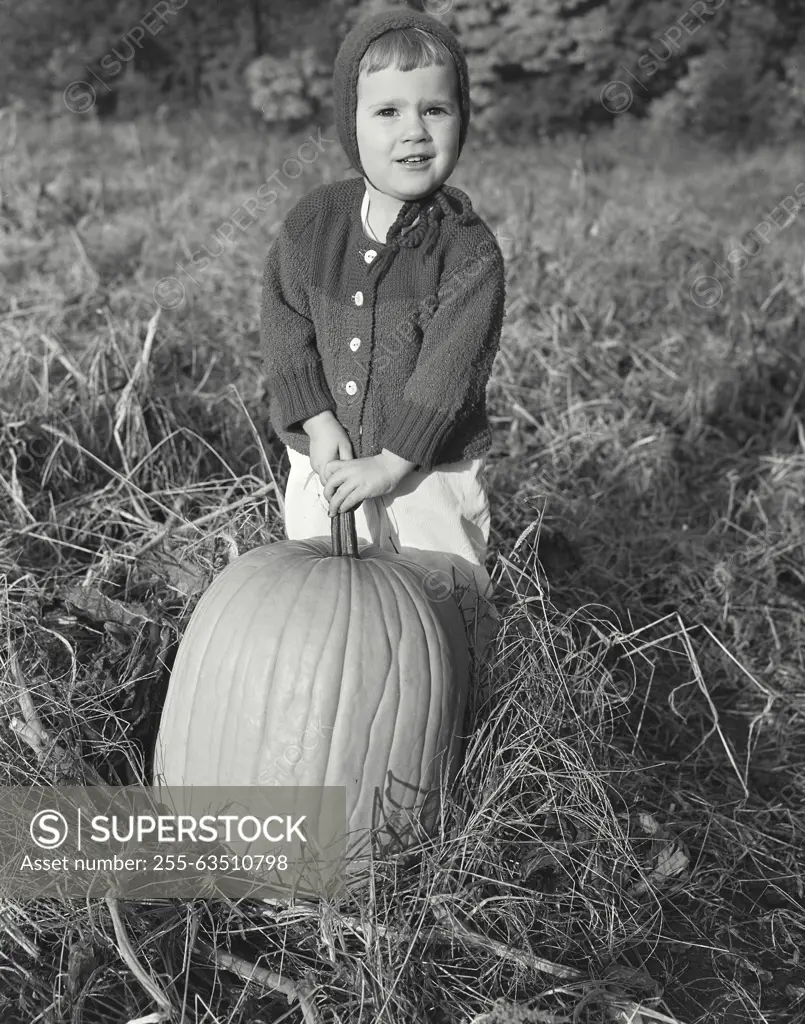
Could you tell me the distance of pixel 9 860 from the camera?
189 cm

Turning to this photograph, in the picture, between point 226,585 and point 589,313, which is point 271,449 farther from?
point 589,313

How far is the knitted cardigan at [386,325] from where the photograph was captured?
6.57 feet

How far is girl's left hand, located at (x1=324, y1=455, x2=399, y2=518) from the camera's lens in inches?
77.3

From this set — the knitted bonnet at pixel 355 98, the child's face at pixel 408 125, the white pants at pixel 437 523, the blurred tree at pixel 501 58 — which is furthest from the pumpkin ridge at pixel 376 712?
the blurred tree at pixel 501 58

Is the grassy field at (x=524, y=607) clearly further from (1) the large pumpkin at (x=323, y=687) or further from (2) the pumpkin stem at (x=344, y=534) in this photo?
(2) the pumpkin stem at (x=344, y=534)

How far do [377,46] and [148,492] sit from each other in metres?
1.47

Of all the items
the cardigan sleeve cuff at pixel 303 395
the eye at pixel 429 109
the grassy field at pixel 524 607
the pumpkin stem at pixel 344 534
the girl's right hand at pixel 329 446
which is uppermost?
the eye at pixel 429 109

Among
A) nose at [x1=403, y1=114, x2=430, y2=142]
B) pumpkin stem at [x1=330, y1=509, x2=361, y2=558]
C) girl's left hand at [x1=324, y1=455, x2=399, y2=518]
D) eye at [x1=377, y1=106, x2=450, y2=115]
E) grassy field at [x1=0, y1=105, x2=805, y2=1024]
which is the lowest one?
grassy field at [x1=0, y1=105, x2=805, y2=1024]

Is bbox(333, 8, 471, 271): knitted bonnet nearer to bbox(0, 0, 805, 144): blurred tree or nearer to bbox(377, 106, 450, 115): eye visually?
bbox(377, 106, 450, 115): eye

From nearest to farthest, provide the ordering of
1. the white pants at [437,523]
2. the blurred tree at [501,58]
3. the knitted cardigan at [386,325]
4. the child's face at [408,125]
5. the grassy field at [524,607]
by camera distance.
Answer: the grassy field at [524,607] < the child's face at [408,125] < the knitted cardigan at [386,325] < the white pants at [437,523] < the blurred tree at [501,58]

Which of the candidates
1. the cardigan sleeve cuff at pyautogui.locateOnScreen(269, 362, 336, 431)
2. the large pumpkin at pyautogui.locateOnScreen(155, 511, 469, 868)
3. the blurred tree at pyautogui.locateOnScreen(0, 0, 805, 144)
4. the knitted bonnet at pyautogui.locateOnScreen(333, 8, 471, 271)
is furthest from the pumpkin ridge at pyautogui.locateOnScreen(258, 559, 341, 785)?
the blurred tree at pyautogui.locateOnScreen(0, 0, 805, 144)

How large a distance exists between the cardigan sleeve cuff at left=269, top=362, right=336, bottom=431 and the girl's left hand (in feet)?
0.49

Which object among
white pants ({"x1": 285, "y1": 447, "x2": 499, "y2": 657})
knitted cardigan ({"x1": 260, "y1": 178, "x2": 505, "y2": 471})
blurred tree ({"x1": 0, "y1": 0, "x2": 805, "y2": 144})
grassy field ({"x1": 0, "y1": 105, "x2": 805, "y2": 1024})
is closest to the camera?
grassy field ({"x1": 0, "y1": 105, "x2": 805, "y2": 1024})

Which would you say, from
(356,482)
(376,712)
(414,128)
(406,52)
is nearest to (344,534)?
(356,482)
